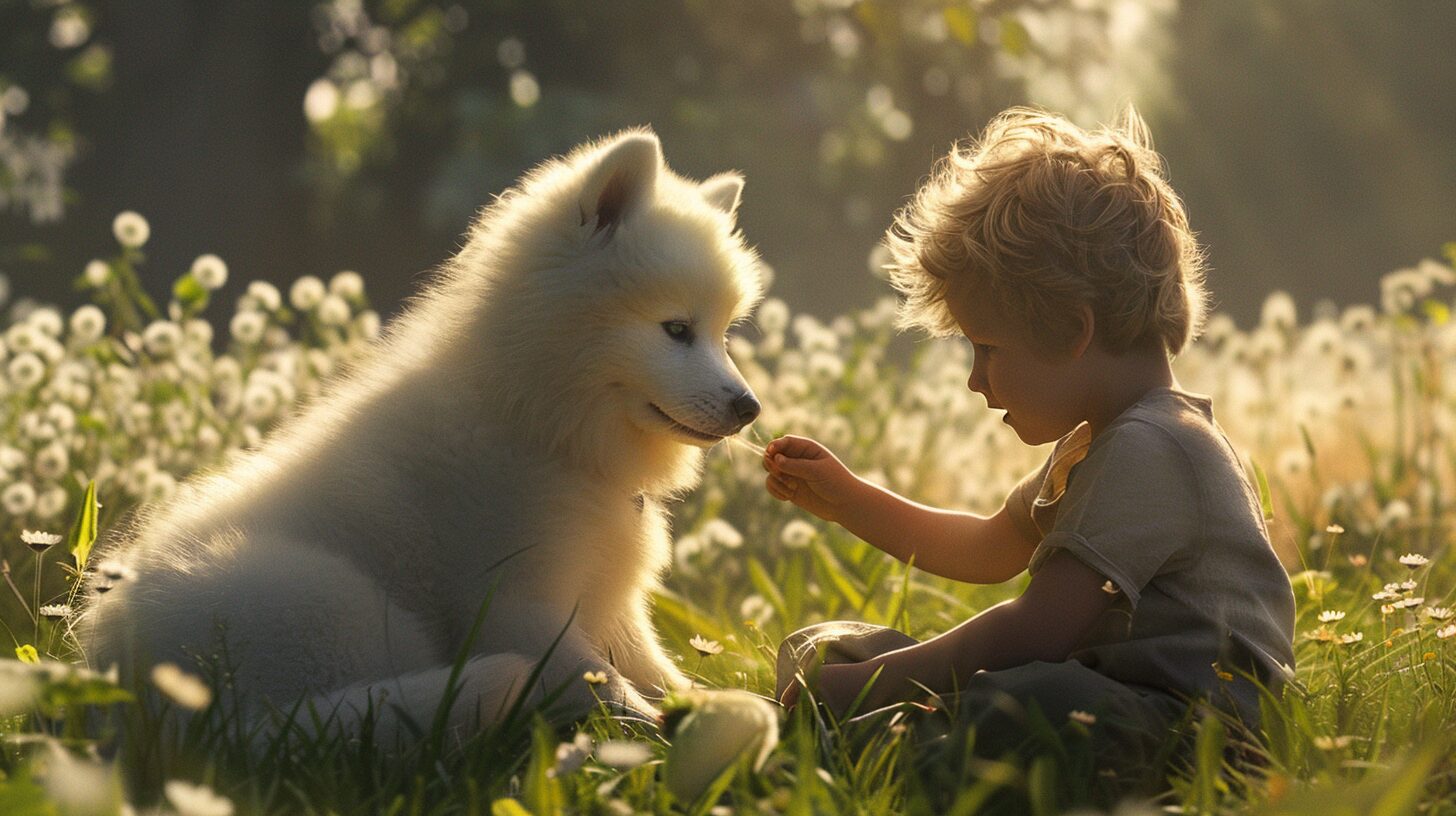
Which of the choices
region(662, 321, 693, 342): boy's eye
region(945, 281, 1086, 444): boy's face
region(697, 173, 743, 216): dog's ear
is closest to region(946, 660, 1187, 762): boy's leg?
region(945, 281, 1086, 444): boy's face

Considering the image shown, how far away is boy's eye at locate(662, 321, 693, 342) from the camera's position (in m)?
3.13

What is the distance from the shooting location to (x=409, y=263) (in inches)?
823

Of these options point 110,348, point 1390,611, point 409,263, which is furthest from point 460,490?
point 409,263

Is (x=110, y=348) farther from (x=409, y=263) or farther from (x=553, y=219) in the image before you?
(x=409, y=263)

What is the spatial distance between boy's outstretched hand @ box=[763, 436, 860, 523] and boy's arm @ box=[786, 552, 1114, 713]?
2.03 feet

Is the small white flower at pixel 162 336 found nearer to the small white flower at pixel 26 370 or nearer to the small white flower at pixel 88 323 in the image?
the small white flower at pixel 88 323

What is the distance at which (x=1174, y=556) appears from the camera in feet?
8.66

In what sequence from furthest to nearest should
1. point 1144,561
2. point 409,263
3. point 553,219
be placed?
point 409,263 → point 553,219 → point 1144,561

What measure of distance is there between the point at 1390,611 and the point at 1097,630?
832 mm

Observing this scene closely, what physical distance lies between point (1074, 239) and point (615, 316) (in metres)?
1.04

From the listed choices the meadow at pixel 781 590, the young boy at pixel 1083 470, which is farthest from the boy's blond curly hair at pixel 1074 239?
the meadow at pixel 781 590

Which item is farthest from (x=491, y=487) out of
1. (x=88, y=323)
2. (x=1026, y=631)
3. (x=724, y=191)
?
(x=88, y=323)

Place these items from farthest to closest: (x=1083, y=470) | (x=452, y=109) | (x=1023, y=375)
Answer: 1. (x=452, y=109)
2. (x=1023, y=375)
3. (x=1083, y=470)

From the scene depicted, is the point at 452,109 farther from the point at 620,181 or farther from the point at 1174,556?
the point at 1174,556
